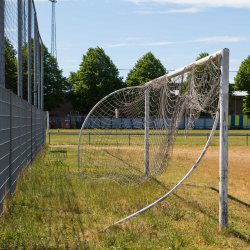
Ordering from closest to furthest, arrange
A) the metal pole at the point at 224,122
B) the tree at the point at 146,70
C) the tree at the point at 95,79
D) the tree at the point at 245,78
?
the metal pole at the point at 224,122 < the tree at the point at 245,78 < the tree at the point at 95,79 < the tree at the point at 146,70

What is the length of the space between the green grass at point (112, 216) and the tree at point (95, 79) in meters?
39.0

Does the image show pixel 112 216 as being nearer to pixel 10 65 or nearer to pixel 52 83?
pixel 10 65

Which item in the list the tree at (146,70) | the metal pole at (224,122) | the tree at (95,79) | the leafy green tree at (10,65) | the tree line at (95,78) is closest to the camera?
the metal pole at (224,122)

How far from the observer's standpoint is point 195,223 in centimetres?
488

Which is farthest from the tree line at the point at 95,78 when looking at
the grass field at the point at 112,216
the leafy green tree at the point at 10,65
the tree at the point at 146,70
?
the grass field at the point at 112,216

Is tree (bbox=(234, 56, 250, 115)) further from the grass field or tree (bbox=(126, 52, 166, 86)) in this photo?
the grass field

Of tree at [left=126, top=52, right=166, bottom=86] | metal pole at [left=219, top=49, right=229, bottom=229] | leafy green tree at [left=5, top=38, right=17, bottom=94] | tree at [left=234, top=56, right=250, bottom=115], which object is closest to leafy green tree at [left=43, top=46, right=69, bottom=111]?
tree at [left=126, top=52, right=166, bottom=86]

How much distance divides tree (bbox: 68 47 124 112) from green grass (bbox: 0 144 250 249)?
3899cm

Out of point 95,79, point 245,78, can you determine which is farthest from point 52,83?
point 245,78

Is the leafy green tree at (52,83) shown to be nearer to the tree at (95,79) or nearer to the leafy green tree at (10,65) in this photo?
the tree at (95,79)

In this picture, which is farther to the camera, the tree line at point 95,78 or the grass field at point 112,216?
the tree line at point 95,78

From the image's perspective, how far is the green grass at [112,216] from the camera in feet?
13.4

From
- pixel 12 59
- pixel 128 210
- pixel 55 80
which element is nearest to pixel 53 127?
pixel 55 80

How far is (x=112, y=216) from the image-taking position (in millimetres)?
5156
